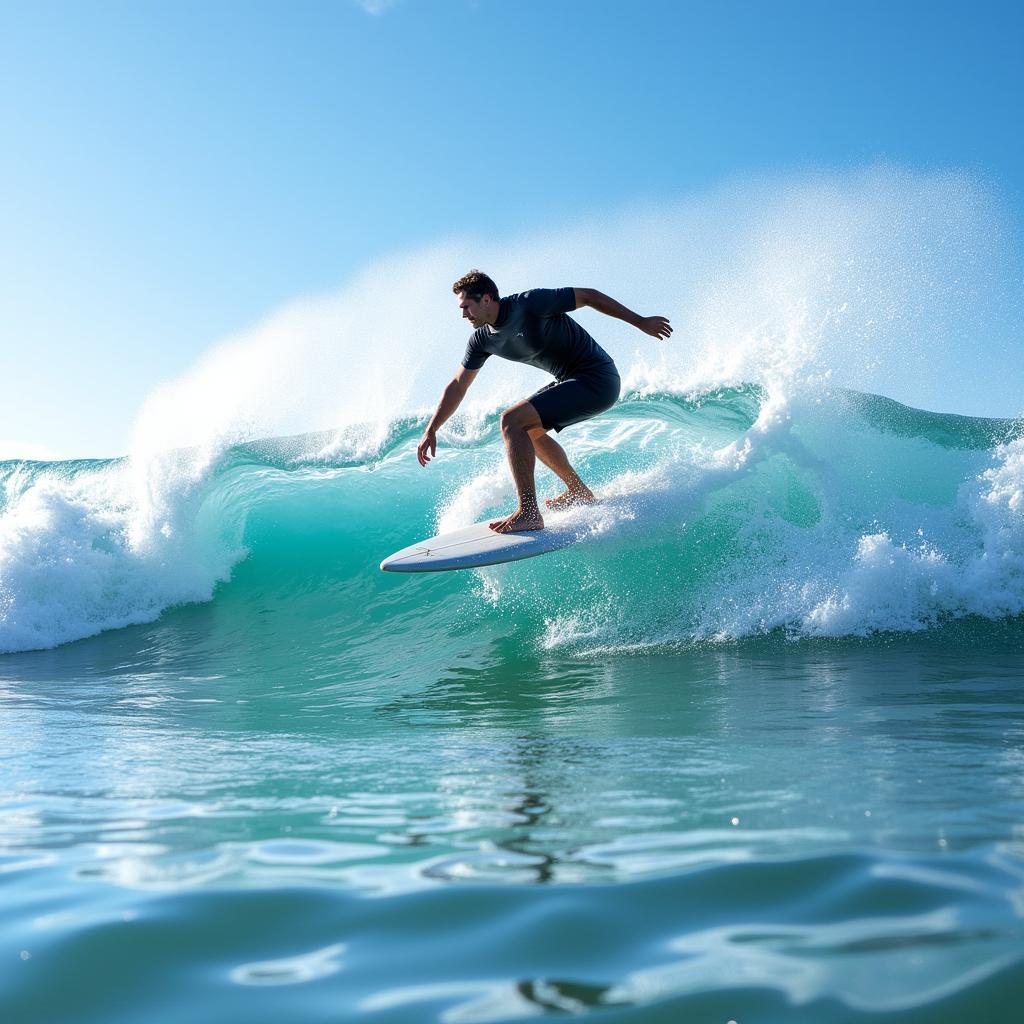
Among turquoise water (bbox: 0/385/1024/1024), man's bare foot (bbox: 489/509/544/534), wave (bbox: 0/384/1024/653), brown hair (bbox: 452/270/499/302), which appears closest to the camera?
turquoise water (bbox: 0/385/1024/1024)

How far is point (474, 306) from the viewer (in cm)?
671

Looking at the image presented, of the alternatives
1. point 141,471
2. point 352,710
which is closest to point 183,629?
point 141,471

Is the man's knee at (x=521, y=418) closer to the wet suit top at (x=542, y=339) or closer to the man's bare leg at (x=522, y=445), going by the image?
the man's bare leg at (x=522, y=445)

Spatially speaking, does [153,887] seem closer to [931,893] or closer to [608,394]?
[931,893]

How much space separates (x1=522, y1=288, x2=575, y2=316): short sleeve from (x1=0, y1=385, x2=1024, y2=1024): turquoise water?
5.46 feet

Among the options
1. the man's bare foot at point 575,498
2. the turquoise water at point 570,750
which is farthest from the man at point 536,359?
the turquoise water at point 570,750

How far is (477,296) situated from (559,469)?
60.1 inches

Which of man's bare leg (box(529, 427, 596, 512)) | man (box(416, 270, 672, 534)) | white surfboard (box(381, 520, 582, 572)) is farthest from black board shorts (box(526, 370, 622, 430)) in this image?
white surfboard (box(381, 520, 582, 572))

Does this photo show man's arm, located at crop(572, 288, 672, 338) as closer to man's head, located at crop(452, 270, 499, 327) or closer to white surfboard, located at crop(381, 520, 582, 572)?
man's head, located at crop(452, 270, 499, 327)

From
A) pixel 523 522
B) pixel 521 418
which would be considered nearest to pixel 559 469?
pixel 523 522

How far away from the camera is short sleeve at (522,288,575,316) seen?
6.88 m

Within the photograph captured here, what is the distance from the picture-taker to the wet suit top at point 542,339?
22.6 ft

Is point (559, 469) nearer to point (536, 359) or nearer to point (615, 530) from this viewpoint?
point (615, 530)

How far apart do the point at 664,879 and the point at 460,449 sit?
36.5 ft
